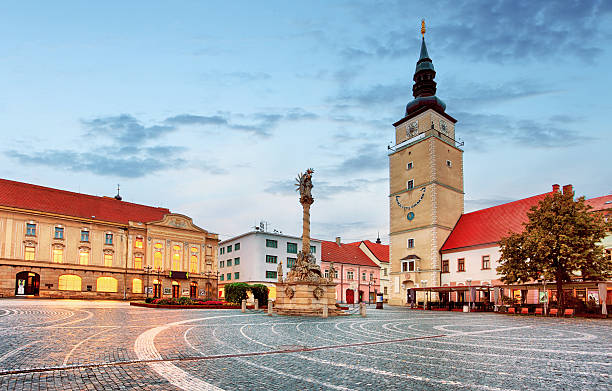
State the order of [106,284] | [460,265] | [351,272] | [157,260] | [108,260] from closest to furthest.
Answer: [460,265] → [106,284] → [108,260] → [157,260] → [351,272]

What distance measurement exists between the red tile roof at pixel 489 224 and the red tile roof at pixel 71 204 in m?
46.2

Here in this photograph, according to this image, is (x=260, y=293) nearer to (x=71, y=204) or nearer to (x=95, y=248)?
(x=95, y=248)

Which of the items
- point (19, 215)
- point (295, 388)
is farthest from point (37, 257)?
point (295, 388)

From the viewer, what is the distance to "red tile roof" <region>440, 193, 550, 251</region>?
2068 inches

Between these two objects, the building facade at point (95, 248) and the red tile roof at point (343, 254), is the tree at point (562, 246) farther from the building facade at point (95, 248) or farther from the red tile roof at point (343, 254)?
the building facade at point (95, 248)

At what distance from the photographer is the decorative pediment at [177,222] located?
68.1m

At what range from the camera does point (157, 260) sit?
66.5m

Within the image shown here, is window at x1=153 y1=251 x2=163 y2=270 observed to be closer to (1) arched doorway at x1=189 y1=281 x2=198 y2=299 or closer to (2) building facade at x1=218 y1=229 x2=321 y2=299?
(1) arched doorway at x1=189 y1=281 x2=198 y2=299

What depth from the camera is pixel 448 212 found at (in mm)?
60906

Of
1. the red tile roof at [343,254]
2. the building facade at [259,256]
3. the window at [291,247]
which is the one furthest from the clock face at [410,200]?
the window at [291,247]

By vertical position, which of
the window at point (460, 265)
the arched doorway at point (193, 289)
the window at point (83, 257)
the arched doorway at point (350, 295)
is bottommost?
the arched doorway at point (350, 295)

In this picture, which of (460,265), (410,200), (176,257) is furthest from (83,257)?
(460,265)

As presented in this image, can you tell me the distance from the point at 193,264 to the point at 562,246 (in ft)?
175

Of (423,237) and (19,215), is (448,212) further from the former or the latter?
(19,215)
